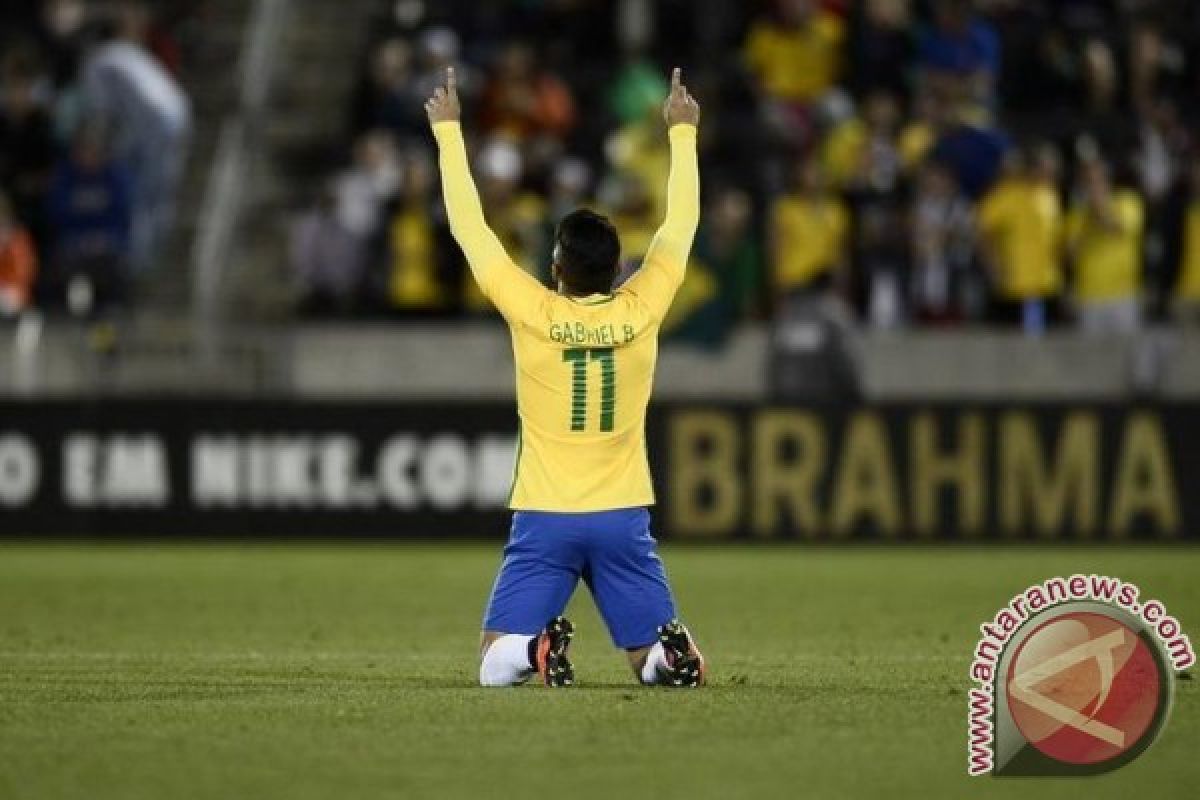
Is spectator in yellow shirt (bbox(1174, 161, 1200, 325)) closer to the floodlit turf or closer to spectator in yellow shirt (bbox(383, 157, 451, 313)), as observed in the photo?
the floodlit turf

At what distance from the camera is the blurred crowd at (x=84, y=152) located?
21.9 m

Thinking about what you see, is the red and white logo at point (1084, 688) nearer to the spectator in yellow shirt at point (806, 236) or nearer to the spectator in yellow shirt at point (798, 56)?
the spectator in yellow shirt at point (806, 236)

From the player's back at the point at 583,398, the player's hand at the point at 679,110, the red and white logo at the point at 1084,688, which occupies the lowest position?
the red and white logo at the point at 1084,688

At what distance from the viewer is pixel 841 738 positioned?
861 centimetres

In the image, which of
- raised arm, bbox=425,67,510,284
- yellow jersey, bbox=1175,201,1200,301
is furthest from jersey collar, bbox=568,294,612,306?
yellow jersey, bbox=1175,201,1200,301

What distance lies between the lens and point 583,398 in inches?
395

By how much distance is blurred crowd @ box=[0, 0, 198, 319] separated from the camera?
21.9 m

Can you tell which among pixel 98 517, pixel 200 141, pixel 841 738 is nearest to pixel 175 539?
pixel 98 517

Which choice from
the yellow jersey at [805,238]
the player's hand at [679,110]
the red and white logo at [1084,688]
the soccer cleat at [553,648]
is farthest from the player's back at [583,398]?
the yellow jersey at [805,238]

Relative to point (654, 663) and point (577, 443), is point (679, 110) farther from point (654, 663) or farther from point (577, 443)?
point (654, 663)

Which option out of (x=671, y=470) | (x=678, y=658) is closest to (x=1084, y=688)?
(x=678, y=658)

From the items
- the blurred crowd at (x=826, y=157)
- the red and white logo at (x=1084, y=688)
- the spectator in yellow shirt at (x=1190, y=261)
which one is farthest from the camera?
the spectator in yellow shirt at (x=1190, y=261)

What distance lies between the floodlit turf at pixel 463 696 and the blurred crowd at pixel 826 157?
3732 millimetres

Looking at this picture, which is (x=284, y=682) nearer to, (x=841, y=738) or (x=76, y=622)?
(x=841, y=738)
